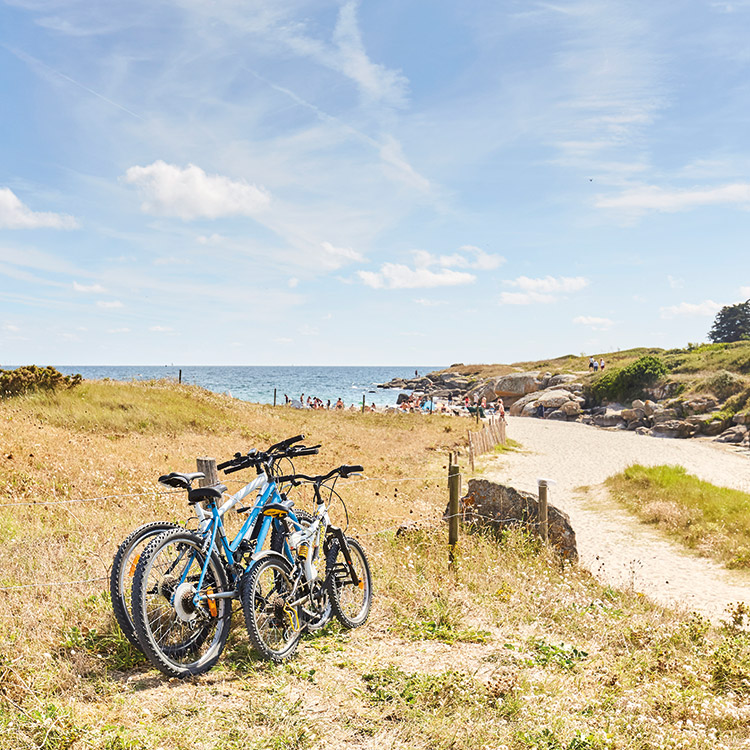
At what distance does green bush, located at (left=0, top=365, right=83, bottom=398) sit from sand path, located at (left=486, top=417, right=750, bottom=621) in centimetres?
1633

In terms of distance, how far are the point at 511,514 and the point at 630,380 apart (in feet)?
Result: 135

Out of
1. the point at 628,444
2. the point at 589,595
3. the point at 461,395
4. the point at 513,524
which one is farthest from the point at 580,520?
the point at 461,395

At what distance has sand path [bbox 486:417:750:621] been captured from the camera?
10758mm

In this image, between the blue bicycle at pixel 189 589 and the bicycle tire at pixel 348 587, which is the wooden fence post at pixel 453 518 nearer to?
the bicycle tire at pixel 348 587

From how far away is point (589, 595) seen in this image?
8.29m

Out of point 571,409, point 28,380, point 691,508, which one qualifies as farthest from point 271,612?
point 571,409

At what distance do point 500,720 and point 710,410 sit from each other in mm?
39718

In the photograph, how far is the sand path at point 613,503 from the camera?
1076 cm

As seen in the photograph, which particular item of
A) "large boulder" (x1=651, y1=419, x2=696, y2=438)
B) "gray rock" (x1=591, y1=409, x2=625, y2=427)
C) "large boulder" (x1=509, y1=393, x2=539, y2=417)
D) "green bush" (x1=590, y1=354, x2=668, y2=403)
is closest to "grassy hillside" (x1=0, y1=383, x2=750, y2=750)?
"large boulder" (x1=651, y1=419, x2=696, y2=438)

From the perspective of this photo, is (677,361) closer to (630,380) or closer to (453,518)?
(630,380)

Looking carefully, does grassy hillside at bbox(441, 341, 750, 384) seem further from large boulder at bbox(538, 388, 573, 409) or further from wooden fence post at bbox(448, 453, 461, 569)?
wooden fence post at bbox(448, 453, 461, 569)

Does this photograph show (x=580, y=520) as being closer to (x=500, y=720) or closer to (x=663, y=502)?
(x=663, y=502)

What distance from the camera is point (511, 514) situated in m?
11.0

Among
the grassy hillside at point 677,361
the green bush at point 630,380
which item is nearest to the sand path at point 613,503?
the green bush at point 630,380
